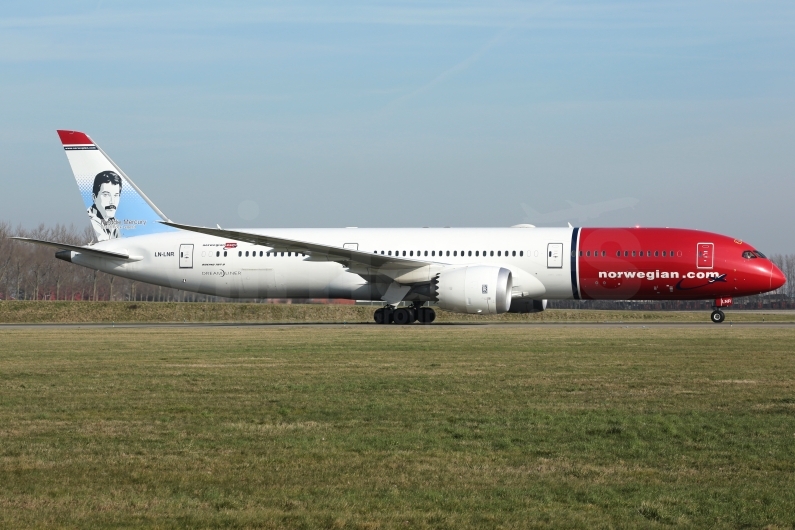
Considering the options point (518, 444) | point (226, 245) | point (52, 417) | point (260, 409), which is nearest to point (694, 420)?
point (518, 444)

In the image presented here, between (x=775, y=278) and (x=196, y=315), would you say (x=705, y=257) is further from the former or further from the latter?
(x=196, y=315)

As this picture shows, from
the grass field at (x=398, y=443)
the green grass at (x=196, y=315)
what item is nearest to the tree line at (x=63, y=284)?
the green grass at (x=196, y=315)

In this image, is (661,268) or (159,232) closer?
(661,268)

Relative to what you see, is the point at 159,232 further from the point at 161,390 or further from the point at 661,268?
the point at 161,390

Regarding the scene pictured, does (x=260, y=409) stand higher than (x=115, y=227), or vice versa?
(x=115, y=227)

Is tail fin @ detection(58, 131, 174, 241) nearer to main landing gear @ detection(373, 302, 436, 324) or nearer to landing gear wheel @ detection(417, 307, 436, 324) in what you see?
main landing gear @ detection(373, 302, 436, 324)

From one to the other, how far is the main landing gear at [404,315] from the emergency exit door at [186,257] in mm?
7890

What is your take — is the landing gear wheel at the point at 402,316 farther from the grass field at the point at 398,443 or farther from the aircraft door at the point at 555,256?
the grass field at the point at 398,443

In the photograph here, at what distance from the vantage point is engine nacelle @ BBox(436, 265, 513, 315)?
102 ft

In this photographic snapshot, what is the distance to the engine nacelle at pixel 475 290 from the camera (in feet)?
102

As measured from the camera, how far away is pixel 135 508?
642cm

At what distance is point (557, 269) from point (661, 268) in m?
3.53

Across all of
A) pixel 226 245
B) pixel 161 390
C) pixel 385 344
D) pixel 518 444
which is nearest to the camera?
pixel 518 444

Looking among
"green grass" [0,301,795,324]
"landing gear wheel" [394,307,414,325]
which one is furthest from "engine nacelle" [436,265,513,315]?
"green grass" [0,301,795,324]
